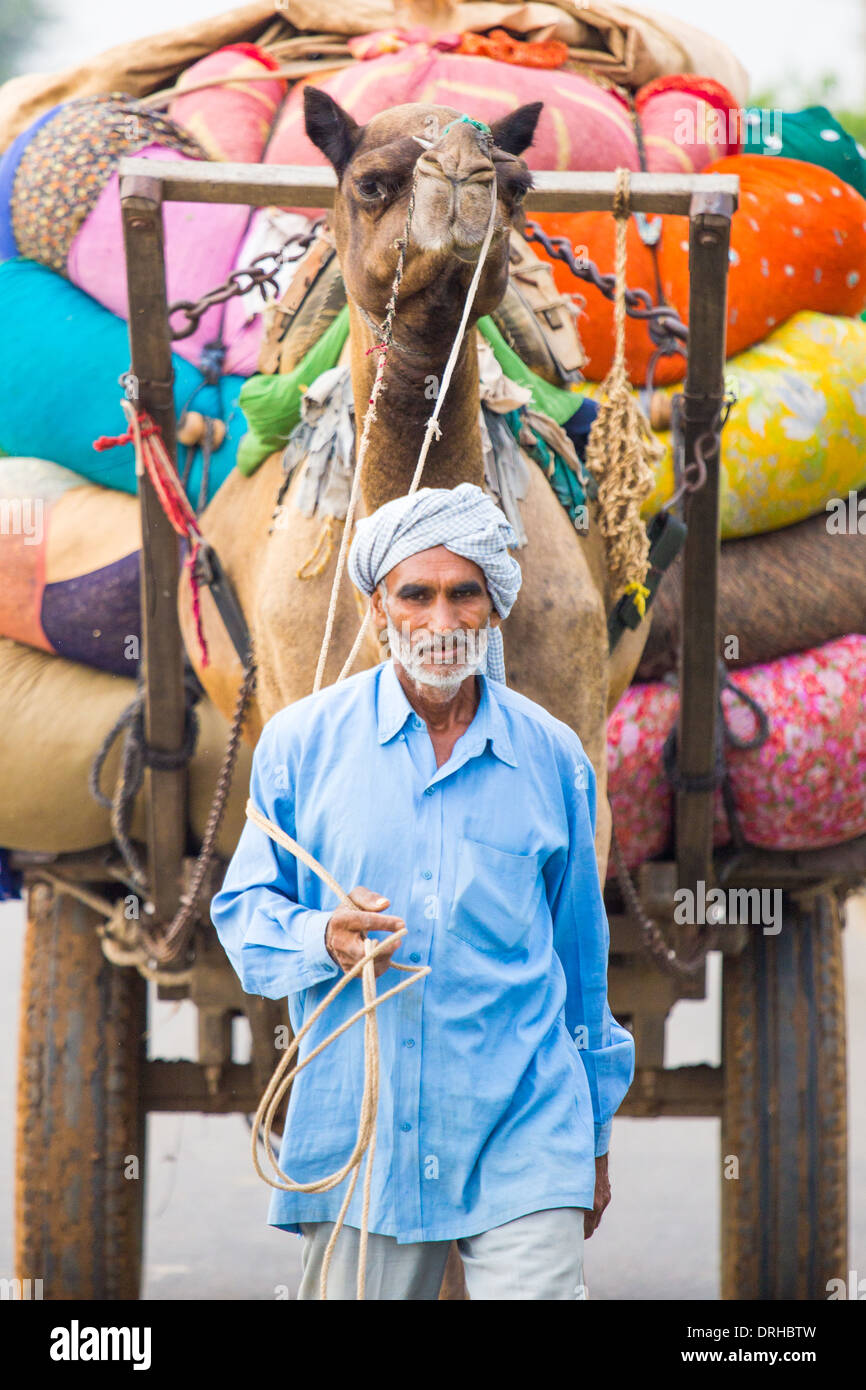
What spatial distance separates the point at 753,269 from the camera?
14.0ft

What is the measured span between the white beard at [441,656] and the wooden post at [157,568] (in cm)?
115

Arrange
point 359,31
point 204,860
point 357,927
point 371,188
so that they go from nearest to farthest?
point 357,927, point 371,188, point 204,860, point 359,31

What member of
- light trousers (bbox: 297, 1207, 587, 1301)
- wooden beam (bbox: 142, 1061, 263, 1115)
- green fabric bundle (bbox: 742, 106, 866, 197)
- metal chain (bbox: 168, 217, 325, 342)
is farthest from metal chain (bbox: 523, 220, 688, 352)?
wooden beam (bbox: 142, 1061, 263, 1115)

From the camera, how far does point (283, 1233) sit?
19.4 feet

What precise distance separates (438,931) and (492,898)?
8cm

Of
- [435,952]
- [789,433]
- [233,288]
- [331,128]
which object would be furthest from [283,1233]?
[331,128]

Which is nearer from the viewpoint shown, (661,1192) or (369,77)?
(369,77)

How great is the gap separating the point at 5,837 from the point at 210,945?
0.54 metres

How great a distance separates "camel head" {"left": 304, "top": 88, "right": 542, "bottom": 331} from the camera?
8.44 feet

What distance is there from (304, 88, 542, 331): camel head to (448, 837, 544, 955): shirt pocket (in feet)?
2.66

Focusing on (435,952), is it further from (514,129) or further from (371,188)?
(514,129)

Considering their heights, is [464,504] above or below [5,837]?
above

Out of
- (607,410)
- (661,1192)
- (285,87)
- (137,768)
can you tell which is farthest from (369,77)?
(661,1192)

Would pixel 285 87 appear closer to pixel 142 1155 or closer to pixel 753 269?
pixel 753 269
